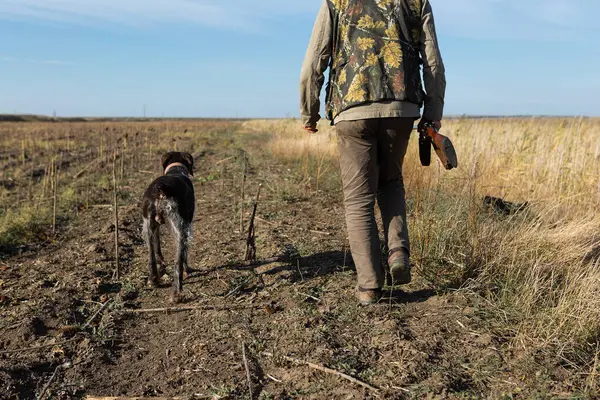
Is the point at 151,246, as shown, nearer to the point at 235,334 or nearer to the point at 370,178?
the point at 235,334

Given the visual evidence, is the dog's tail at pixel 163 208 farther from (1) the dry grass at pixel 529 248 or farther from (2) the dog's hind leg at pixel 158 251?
(1) the dry grass at pixel 529 248

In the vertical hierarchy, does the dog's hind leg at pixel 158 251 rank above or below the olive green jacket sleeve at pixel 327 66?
below

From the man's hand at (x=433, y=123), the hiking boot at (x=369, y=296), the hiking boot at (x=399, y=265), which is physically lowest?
the hiking boot at (x=369, y=296)

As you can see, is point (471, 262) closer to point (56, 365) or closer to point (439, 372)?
point (439, 372)

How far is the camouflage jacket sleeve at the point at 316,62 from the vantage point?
11.0 ft

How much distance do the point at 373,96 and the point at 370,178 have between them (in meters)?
0.58

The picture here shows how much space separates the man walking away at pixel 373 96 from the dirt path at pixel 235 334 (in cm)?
43

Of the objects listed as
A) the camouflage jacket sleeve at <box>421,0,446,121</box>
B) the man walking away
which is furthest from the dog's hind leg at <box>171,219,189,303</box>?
the camouflage jacket sleeve at <box>421,0,446,121</box>

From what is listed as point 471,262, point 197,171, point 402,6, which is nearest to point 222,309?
point 471,262

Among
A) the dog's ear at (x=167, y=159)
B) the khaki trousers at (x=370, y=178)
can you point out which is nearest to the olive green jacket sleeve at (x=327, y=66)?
the khaki trousers at (x=370, y=178)

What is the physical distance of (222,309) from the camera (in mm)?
3678

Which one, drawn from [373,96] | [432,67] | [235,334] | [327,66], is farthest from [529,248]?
[235,334]

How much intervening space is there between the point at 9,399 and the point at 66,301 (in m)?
1.39

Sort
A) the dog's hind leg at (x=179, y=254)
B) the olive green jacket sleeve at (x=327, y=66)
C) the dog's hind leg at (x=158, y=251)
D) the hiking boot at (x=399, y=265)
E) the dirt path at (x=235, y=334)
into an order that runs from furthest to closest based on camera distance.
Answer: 1. the dog's hind leg at (x=158, y=251)
2. the dog's hind leg at (x=179, y=254)
3. the hiking boot at (x=399, y=265)
4. the olive green jacket sleeve at (x=327, y=66)
5. the dirt path at (x=235, y=334)
